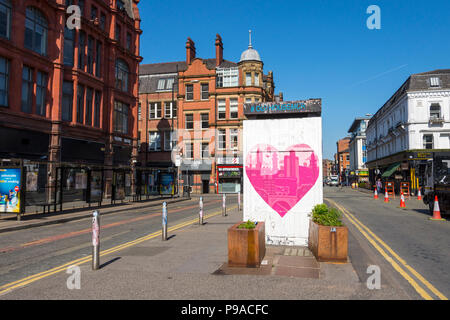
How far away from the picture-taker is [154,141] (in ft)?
152

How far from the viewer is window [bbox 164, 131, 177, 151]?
45147 mm

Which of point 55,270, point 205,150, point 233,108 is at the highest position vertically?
point 233,108

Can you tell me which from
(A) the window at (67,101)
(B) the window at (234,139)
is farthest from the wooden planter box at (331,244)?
(B) the window at (234,139)

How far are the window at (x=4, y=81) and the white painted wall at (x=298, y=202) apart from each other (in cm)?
1871

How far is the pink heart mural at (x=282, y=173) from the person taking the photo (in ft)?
28.7

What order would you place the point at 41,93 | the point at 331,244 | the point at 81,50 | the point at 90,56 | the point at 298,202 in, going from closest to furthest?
the point at 331,244 < the point at 298,202 < the point at 41,93 < the point at 81,50 < the point at 90,56

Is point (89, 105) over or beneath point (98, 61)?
beneath

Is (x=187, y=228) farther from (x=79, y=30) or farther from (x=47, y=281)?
(x=79, y=30)

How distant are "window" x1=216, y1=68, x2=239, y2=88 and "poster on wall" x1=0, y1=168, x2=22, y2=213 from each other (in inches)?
1287

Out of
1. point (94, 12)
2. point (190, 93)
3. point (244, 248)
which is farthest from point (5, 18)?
point (190, 93)

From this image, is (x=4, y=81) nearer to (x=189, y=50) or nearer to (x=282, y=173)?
(x=282, y=173)

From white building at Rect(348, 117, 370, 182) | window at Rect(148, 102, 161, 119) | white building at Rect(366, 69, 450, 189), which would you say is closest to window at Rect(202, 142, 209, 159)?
window at Rect(148, 102, 161, 119)

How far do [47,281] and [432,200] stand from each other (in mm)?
18574

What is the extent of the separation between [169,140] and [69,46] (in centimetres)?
2086
